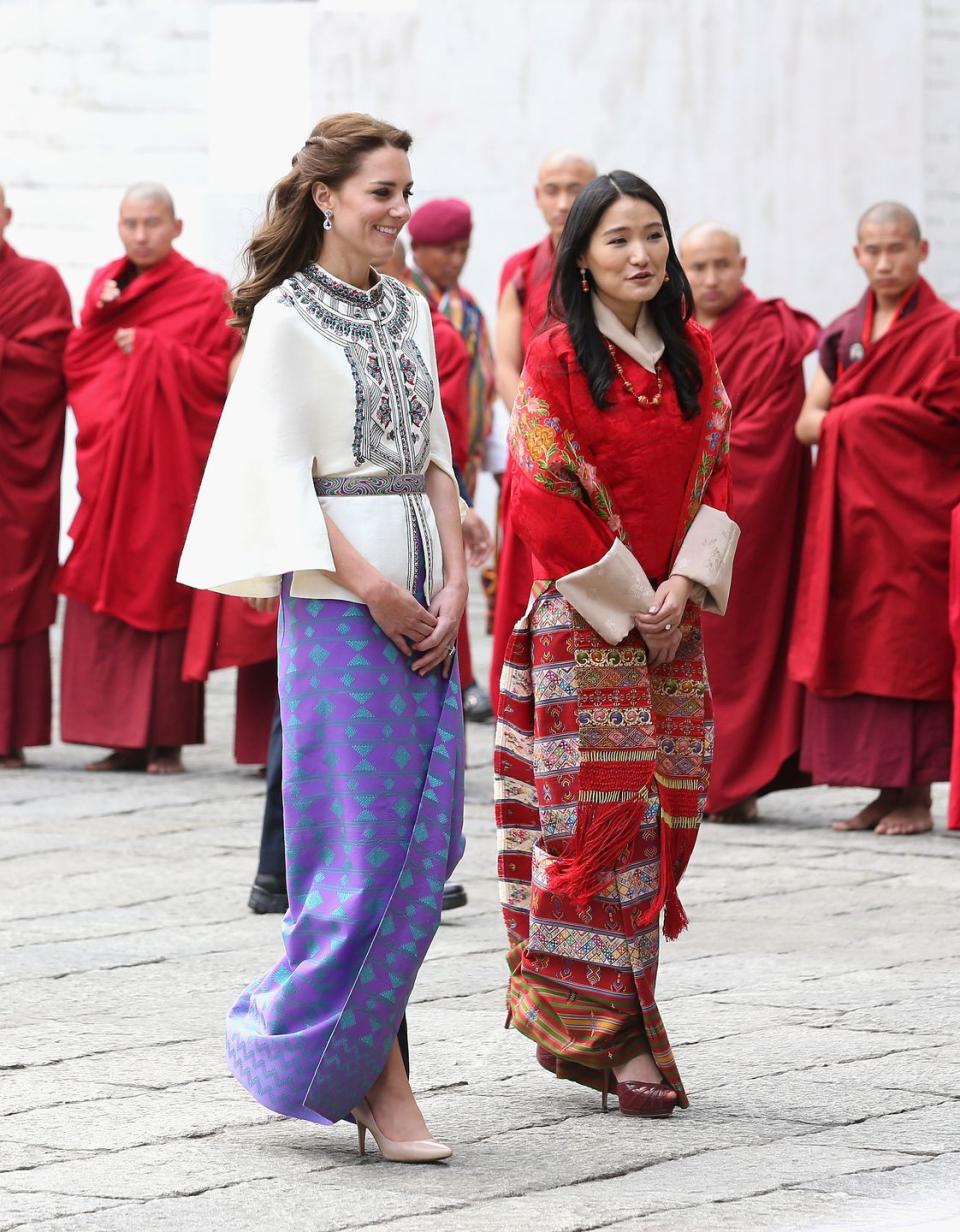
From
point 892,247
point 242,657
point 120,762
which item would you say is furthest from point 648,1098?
point 120,762

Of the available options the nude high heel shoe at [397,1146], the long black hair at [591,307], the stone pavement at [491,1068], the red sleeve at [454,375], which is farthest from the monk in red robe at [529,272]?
the nude high heel shoe at [397,1146]

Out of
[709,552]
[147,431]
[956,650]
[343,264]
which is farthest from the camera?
[147,431]

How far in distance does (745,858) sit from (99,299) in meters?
2.68

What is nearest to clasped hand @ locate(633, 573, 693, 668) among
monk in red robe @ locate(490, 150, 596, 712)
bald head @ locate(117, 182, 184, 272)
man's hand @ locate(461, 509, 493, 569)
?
man's hand @ locate(461, 509, 493, 569)

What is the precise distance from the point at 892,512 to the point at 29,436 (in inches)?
106

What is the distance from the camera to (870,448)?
6121 mm

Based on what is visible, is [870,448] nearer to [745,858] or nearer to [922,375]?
[922,375]

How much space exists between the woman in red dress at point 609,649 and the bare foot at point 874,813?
108 inches

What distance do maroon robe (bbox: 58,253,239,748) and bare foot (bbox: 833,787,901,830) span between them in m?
2.04

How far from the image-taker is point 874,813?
6305mm

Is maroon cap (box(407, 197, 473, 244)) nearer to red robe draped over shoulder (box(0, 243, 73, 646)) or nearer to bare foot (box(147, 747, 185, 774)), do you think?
red robe draped over shoulder (box(0, 243, 73, 646))

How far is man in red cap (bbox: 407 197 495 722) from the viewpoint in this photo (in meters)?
7.67

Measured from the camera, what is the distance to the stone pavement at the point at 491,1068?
3.03m

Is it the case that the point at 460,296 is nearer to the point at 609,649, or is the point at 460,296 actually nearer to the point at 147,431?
the point at 147,431
